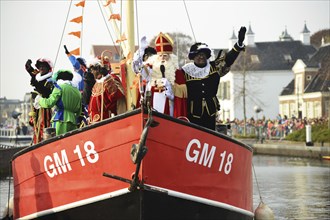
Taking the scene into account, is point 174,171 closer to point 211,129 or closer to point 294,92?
point 211,129

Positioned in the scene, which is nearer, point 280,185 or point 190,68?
point 190,68

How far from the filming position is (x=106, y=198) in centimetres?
1044

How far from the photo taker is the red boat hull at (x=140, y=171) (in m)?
10.1

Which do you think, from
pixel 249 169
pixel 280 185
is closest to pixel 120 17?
pixel 249 169

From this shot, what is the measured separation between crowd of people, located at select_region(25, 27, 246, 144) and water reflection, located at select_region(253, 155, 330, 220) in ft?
16.4

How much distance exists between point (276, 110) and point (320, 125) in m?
46.3

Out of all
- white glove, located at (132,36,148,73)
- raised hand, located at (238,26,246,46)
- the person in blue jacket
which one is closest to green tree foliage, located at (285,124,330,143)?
the person in blue jacket

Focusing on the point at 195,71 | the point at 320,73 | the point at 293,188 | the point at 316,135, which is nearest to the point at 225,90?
the point at 320,73

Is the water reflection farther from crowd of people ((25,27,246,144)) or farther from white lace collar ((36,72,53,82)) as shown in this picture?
white lace collar ((36,72,53,82))

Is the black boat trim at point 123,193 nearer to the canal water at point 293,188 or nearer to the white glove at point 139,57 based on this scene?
the white glove at point 139,57

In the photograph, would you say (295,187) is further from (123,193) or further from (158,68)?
(123,193)

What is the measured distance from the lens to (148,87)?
1092 centimetres

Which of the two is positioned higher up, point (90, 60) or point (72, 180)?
point (90, 60)

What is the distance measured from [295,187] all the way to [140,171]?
13.3 meters
